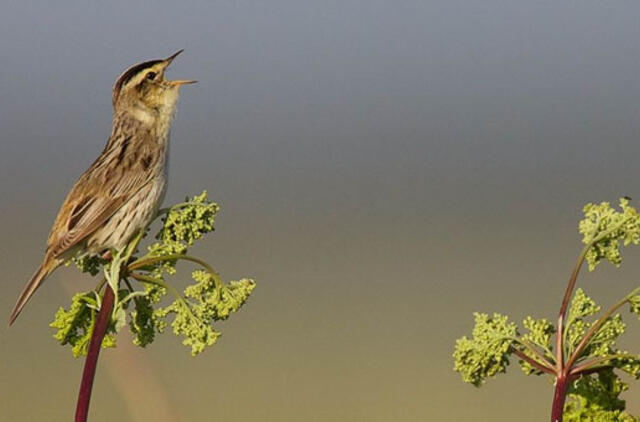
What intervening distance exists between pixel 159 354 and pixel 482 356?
35.3ft

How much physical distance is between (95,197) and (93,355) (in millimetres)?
1415

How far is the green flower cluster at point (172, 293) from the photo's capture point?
2072mm

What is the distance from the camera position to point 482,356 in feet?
6.33

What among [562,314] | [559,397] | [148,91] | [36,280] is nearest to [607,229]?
[562,314]

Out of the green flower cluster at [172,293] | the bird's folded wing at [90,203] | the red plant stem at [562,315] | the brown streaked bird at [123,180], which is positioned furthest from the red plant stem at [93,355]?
the bird's folded wing at [90,203]

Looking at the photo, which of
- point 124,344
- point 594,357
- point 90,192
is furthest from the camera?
point 90,192

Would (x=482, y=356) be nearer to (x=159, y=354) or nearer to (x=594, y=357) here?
(x=594, y=357)

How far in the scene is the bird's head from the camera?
4.02 m

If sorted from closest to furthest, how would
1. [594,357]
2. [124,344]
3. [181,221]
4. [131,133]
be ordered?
[594,357]
[181,221]
[124,344]
[131,133]

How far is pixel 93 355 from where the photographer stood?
1.95m

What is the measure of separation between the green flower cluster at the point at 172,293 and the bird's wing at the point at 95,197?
82 centimetres

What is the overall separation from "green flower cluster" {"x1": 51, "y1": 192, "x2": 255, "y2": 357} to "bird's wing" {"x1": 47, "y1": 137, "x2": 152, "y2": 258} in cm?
82

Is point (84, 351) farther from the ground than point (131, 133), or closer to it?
closer to it

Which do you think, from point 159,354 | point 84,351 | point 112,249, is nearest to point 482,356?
point 84,351
